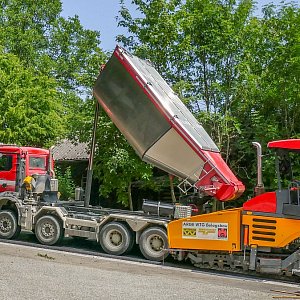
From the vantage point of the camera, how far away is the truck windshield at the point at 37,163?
48.3 feet

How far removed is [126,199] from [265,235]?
29.3 feet

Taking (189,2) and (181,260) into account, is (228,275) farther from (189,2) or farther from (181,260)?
(189,2)

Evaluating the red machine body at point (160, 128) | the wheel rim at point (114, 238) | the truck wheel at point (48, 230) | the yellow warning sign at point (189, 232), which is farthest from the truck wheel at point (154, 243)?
the truck wheel at point (48, 230)

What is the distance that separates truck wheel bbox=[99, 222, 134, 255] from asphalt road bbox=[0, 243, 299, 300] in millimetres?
486

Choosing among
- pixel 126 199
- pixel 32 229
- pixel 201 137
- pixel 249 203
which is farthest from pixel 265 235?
pixel 126 199

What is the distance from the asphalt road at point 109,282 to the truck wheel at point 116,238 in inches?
19.2

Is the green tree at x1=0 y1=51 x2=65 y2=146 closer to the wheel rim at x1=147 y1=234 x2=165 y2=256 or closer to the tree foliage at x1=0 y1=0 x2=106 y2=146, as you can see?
the tree foliage at x1=0 y1=0 x2=106 y2=146

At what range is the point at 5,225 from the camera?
13.8 meters

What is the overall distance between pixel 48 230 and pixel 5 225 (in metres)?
1.55

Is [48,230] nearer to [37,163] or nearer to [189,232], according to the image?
[37,163]

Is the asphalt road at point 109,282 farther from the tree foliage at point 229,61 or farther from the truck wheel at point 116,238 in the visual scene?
the tree foliage at point 229,61

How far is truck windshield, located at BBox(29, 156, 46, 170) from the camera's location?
14718mm

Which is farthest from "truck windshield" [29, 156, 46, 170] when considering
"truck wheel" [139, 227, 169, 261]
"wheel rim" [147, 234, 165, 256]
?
"wheel rim" [147, 234, 165, 256]

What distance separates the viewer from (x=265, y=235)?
980 centimetres
